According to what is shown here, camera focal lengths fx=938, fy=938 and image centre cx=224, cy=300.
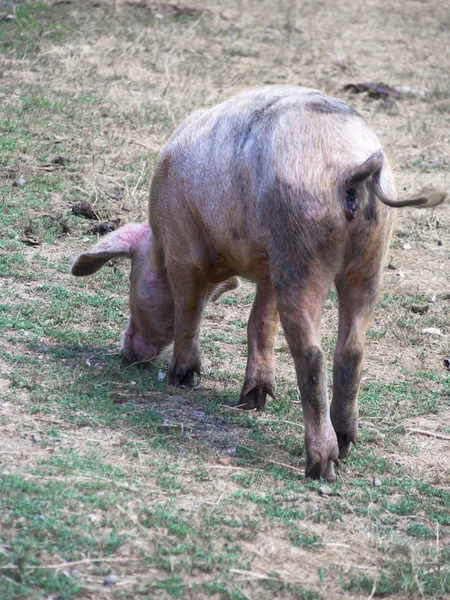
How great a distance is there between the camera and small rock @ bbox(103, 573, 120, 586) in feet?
11.5

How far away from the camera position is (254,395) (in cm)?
577

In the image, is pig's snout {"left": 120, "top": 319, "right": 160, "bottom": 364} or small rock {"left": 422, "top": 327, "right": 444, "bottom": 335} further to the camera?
small rock {"left": 422, "top": 327, "right": 444, "bottom": 335}

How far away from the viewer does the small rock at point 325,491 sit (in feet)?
15.1

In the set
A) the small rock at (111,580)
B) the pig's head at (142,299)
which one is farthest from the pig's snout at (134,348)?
the small rock at (111,580)

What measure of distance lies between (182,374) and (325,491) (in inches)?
65.8

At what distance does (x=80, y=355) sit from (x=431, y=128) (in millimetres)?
6445

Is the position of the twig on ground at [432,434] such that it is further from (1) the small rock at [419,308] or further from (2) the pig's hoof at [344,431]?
(1) the small rock at [419,308]

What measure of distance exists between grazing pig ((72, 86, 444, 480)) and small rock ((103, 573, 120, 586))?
1.48 meters

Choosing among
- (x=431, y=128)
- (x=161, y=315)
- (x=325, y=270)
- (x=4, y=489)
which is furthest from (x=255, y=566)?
(x=431, y=128)

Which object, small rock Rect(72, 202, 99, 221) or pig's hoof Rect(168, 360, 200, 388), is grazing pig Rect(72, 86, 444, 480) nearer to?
pig's hoof Rect(168, 360, 200, 388)

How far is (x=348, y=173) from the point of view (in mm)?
4504

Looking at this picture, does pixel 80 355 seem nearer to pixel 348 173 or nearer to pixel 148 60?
pixel 348 173

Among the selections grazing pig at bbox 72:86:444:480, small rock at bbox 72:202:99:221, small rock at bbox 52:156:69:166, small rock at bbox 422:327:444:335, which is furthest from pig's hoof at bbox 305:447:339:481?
small rock at bbox 52:156:69:166

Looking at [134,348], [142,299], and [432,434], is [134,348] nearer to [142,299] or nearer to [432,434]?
[142,299]
